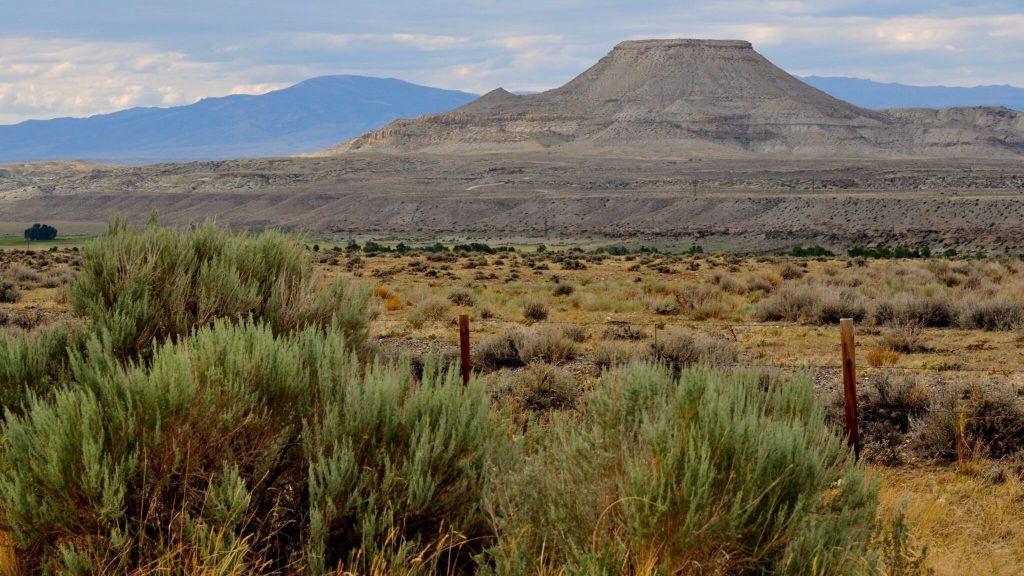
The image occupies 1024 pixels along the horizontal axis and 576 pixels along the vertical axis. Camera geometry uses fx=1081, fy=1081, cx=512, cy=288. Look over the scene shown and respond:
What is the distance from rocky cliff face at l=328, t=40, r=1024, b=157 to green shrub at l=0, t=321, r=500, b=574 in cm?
15609

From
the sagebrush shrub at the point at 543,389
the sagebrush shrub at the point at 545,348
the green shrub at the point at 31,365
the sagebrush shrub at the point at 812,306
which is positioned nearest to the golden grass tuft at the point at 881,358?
the sagebrush shrub at the point at 545,348

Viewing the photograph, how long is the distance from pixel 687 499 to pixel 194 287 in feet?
19.5

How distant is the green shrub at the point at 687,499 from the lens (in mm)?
4996

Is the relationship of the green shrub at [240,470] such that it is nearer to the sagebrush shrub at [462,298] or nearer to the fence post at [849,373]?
the fence post at [849,373]

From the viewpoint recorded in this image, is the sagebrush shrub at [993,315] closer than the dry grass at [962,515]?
No

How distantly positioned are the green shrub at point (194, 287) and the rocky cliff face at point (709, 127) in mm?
152086

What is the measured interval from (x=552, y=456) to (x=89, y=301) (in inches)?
210

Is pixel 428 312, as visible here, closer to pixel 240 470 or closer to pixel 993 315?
pixel 993 315

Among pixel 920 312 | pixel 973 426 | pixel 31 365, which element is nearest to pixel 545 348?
pixel 973 426

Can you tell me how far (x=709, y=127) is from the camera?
17512 centimetres

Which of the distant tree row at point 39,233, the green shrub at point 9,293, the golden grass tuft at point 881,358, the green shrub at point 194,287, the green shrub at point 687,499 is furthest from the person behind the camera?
the distant tree row at point 39,233

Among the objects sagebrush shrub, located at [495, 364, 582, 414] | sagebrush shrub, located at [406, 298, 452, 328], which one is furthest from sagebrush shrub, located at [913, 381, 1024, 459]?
sagebrush shrub, located at [406, 298, 452, 328]

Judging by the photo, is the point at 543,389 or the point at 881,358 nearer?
the point at 543,389

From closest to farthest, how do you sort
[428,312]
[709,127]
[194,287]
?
[194,287] → [428,312] → [709,127]
